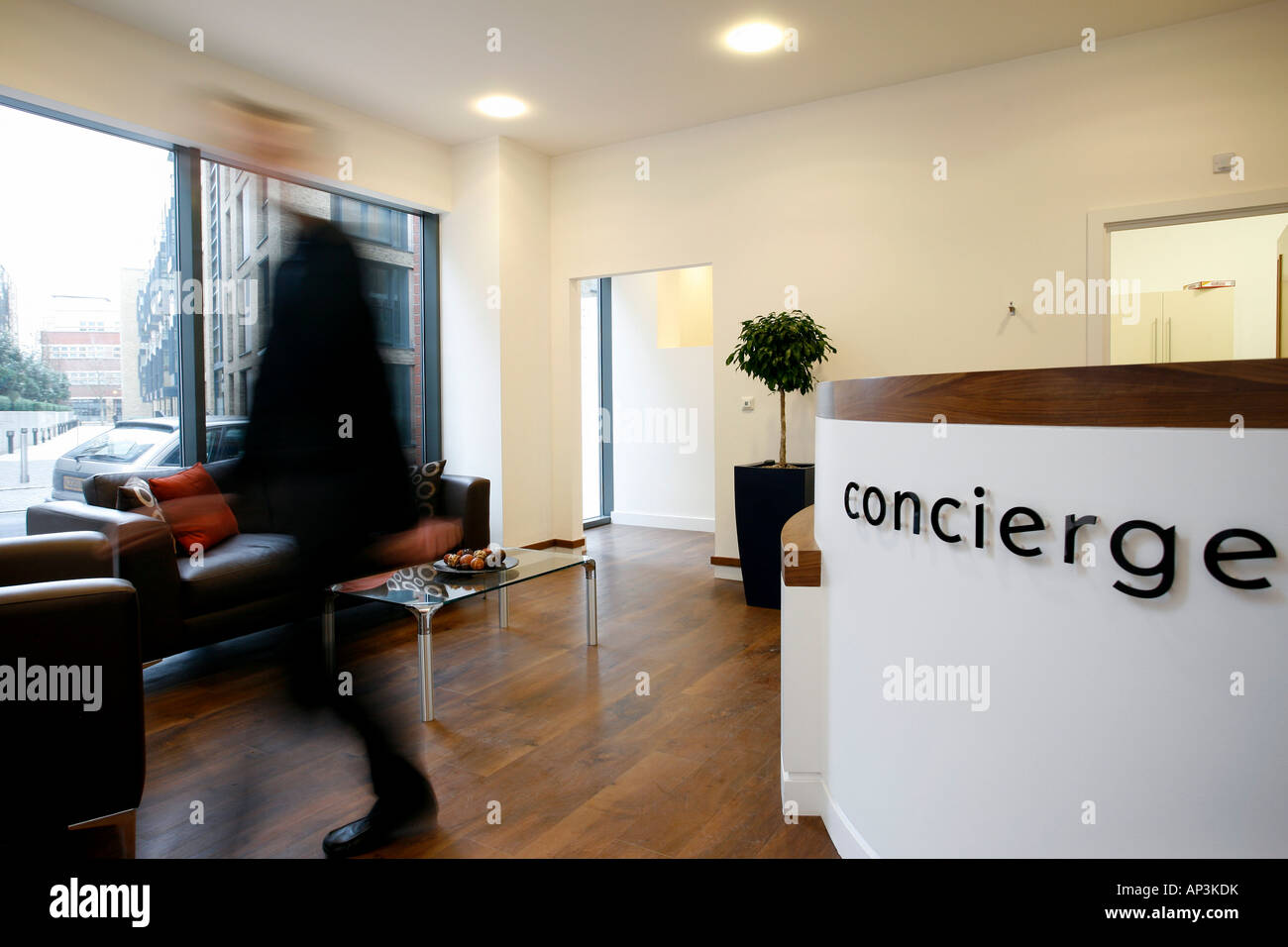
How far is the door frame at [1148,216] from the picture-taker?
149 inches

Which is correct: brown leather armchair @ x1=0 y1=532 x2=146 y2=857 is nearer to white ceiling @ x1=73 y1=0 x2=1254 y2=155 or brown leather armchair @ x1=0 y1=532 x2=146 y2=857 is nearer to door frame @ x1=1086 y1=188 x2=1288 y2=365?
white ceiling @ x1=73 y1=0 x2=1254 y2=155

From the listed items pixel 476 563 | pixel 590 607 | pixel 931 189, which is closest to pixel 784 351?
pixel 931 189

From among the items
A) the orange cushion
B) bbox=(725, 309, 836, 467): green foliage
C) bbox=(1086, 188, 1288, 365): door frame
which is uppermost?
bbox=(1086, 188, 1288, 365): door frame

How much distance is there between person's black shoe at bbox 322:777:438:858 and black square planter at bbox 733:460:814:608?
274cm

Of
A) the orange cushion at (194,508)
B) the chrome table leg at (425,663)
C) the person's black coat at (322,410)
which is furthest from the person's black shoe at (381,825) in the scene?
the orange cushion at (194,508)

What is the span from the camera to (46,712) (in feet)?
5.71

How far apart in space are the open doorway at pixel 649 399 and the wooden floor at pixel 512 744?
10.1 ft

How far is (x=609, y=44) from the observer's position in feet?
13.5

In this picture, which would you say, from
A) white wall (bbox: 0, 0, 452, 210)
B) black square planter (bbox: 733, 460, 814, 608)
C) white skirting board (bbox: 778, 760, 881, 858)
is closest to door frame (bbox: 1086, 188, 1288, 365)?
black square planter (bbox: 733, 460, 814, 608)

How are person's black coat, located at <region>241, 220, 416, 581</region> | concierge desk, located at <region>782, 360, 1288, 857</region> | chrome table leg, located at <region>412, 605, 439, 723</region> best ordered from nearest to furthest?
concierge desk, located at <region>782, 360, 1288, 857</region> < person's black coat, located at <region>241, 220, 416, 581</region> < chrome table leg, located at <region>412, 605, 439, 723</region>

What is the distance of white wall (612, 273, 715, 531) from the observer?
709 cm

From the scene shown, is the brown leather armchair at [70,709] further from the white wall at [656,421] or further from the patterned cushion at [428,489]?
the white wall at [656,421]

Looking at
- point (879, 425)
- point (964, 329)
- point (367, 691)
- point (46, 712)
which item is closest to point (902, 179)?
point (964, 329)
